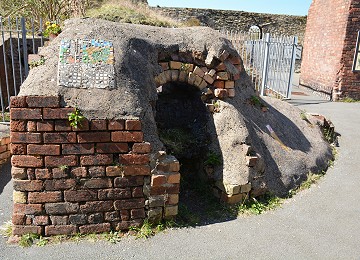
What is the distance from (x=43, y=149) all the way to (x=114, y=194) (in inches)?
32.9

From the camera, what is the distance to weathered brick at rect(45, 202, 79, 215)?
321cm

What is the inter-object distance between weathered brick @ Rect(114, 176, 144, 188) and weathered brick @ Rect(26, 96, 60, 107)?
0.97 meters

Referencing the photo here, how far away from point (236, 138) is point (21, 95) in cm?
266

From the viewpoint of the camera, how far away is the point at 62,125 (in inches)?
123

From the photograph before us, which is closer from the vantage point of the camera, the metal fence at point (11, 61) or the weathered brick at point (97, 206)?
the weathered brick at point (97, 206)

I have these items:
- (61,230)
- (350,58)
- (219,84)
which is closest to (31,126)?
(61,230)

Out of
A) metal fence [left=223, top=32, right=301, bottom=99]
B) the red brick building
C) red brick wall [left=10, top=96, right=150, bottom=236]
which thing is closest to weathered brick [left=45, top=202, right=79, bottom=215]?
red brick wall [left=10, top=96, right=150, bottom=236]

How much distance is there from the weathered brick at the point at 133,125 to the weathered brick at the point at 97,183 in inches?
22.7

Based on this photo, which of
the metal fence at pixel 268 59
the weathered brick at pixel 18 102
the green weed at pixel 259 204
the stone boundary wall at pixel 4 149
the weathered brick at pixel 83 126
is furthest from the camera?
the metal fence at pixel 268 59

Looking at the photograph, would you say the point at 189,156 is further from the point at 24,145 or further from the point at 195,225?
the point at 24,145

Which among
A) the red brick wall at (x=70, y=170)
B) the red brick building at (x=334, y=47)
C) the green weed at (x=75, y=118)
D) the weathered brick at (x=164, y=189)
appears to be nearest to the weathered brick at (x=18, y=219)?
the red brick wall at (x=70, y=170)

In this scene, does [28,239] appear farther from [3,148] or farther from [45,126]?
[3,148]

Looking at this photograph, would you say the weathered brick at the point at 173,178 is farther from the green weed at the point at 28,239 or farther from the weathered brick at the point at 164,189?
the green weed at the point at 28,239

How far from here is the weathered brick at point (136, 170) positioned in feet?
10.9
